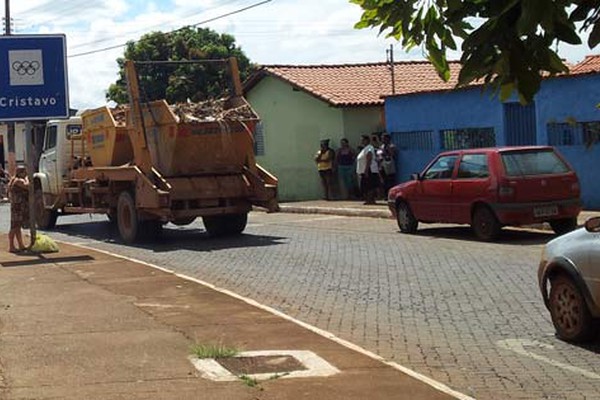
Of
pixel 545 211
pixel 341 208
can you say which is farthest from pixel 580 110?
pixel 341 208

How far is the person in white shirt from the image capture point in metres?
24.2

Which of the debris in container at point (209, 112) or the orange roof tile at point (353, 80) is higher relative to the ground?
the orange roof tile at point (353, 80)

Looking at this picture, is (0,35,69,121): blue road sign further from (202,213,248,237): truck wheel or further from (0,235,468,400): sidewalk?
(202,213,248,237): truck wheel

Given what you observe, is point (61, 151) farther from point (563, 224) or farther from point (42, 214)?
point (563, 224)

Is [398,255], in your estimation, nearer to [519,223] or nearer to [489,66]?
[519,223]

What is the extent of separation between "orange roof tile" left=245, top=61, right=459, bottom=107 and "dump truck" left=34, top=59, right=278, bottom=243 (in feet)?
34.8

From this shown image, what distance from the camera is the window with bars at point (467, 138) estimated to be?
22094mm

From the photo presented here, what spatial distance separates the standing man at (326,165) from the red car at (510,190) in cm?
1147

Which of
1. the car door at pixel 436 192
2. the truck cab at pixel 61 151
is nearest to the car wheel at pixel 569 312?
the car door at pixel 436 192

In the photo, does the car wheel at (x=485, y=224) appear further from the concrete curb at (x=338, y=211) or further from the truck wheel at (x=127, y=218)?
the truck wheel at (x=127, y=218)

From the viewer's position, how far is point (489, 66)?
2523 mm

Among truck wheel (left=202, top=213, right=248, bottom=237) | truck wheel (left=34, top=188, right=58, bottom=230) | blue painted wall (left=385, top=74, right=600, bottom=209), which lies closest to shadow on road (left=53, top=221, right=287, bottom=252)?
truck wheel (left=202, top=213, right=248, bottom=237)

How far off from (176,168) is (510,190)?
6274 mm

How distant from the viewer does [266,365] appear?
671 centimetres
